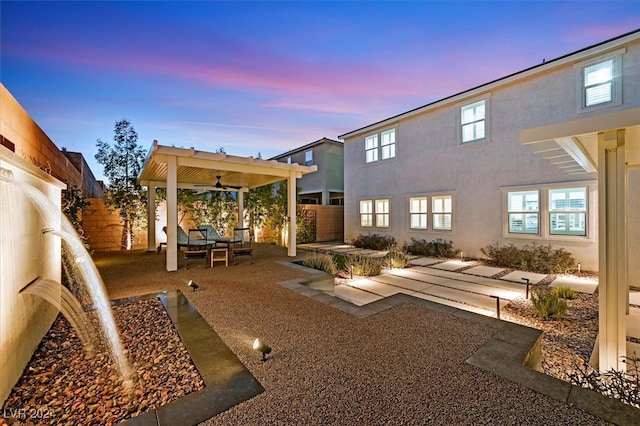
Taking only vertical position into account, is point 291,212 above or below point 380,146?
below

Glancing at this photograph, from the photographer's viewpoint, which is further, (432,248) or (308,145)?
(308,145)

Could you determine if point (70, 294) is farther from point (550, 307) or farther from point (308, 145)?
point (308, 145)

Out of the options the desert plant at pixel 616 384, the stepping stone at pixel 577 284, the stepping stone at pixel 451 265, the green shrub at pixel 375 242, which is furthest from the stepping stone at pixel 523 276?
the green shrub at pixel 375 242

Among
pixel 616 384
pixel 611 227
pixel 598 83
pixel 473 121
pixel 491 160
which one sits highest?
pixel 598 83

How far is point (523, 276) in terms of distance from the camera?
277 inches

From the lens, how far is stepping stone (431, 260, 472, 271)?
798cm

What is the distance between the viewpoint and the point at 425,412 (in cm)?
183

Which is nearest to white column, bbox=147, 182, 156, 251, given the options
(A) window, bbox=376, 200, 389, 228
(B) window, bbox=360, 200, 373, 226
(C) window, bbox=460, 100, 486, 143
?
(B) window, bbox=360, 200, 373, 226

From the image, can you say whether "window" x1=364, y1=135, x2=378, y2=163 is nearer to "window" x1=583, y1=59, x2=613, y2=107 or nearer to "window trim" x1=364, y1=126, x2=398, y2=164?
"window trim" x1=364, y1=126, x2=398, y2=164

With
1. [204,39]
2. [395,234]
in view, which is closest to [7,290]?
[204,39]

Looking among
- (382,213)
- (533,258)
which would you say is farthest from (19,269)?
(382,213)

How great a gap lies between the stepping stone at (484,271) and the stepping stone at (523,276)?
341mm

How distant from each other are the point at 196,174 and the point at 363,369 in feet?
28.6

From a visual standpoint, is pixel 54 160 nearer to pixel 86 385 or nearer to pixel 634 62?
pixel 86 385
